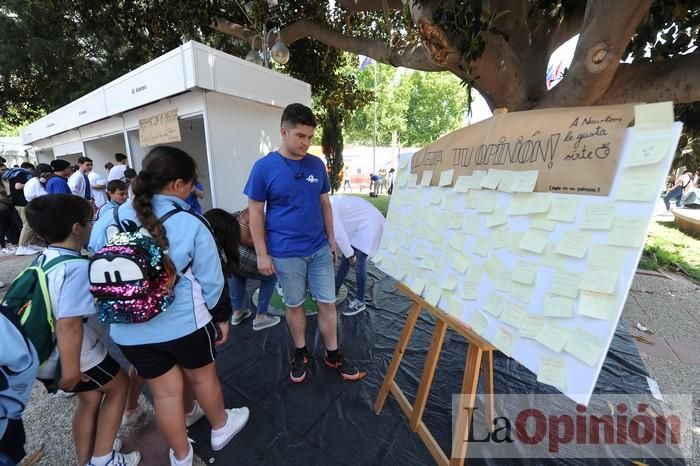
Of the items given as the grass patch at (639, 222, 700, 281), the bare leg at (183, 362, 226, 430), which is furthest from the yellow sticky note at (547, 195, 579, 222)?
the grass patch at (639, 222, 700, 281)

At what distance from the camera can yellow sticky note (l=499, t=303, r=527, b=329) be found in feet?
3.63

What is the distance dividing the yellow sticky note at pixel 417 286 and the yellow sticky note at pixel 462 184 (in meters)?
0.49

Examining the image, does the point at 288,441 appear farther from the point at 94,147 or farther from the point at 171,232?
the point at 94,147

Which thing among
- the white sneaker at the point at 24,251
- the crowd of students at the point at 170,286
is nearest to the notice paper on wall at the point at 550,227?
the crowd of students at the point at 170,286

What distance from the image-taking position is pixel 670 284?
13.5 ft

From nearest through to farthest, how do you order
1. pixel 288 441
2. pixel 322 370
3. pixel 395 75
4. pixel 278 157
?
1. pixel 288 441
2. pixel 278 157
3. pixel 322 370
4. pixel 395 75

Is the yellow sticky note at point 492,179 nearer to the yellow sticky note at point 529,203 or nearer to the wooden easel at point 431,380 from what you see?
the yellow sticky note at point 529,203

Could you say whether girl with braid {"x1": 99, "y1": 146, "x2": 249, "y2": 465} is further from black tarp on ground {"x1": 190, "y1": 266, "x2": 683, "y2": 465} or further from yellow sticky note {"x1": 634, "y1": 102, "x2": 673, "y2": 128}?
yellow sticky note {"x1": 634, "y1": 102, "x2": 673, "y2": 128}

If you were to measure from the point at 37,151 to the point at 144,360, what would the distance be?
1716cm

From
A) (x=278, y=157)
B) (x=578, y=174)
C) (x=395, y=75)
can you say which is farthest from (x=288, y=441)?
(x=395, y=75)

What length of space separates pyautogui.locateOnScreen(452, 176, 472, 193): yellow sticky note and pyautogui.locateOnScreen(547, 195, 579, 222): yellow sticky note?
0.39 meters

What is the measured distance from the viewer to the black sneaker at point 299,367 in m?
2.17

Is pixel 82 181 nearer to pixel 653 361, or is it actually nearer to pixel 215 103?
pixel 215 103

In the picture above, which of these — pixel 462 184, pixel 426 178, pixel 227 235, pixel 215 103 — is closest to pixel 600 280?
pixel 462 184
